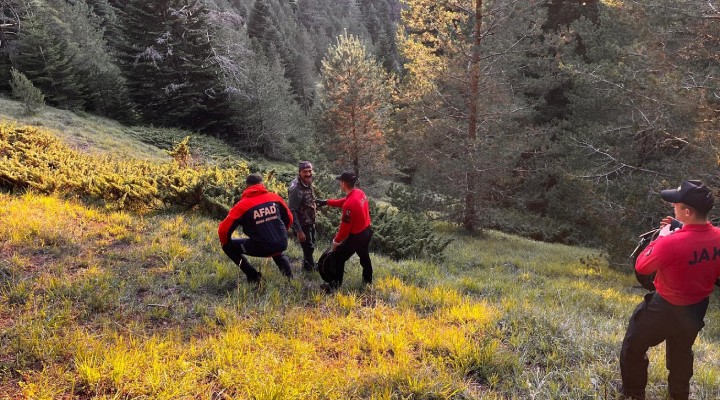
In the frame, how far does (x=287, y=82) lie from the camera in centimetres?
3806

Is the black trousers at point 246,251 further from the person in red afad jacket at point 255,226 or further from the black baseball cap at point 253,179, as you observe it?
the black baseball cap at point 253,179

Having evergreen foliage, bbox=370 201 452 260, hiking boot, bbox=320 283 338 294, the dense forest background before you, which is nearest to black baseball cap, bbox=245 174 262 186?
hiking boot, bbox=320 283 338 294

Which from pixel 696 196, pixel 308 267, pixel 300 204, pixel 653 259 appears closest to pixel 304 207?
pixel 300 204

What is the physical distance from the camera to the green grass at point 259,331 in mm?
3574

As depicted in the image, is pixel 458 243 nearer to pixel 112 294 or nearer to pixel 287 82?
pixel 112 294

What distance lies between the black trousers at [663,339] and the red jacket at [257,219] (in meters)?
4.19

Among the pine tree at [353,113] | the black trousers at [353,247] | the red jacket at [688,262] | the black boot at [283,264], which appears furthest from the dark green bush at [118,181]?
the pine tree at [353,113]

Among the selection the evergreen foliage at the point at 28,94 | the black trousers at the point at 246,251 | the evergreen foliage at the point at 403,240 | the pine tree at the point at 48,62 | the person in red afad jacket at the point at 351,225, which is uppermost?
the pine tree at the point at 48,62

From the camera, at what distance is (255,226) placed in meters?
5.65

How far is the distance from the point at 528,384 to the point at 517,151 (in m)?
12.6

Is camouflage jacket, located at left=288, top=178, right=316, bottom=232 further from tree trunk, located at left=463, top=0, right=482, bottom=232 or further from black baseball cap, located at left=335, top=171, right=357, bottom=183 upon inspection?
tree trunk, located at left=463, top=0, right=482, bottom=232

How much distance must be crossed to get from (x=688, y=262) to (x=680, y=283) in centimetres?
18

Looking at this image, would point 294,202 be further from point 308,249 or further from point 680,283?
point 680,283

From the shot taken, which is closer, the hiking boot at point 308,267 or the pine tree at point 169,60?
the hiking boot at point 308,267
